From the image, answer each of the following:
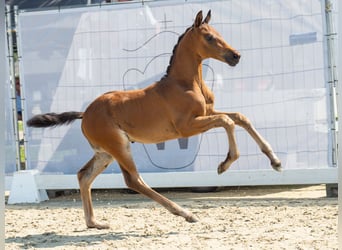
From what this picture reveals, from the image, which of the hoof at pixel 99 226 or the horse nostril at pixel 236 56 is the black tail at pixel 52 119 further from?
the horse nostril at pixel 236 56

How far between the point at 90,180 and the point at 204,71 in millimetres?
2470

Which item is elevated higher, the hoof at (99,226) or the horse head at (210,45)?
the horse head at (210,45)

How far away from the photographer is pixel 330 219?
5441 mm

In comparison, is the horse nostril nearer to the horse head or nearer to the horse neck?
the horse head

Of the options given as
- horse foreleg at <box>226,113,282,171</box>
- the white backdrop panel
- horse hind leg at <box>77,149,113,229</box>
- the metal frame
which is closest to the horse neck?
horse foreleg at <box>226,113,282,171</box>

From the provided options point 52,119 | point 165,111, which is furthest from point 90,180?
point 165,111

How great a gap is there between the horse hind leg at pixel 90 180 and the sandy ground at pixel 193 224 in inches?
3.5

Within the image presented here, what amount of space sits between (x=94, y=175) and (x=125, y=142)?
0.53 meters

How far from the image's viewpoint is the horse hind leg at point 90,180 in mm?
5375

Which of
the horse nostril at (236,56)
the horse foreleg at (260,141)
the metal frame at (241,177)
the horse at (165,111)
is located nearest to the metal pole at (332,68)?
the metal frame at (241,177)

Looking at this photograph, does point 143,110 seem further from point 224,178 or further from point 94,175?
point 224,178

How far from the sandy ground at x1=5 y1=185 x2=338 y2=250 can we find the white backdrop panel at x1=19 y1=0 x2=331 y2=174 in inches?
18.6

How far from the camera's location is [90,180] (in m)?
5.41

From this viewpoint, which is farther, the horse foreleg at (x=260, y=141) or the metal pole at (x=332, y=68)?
the metal pole at (x=332, y=68)
